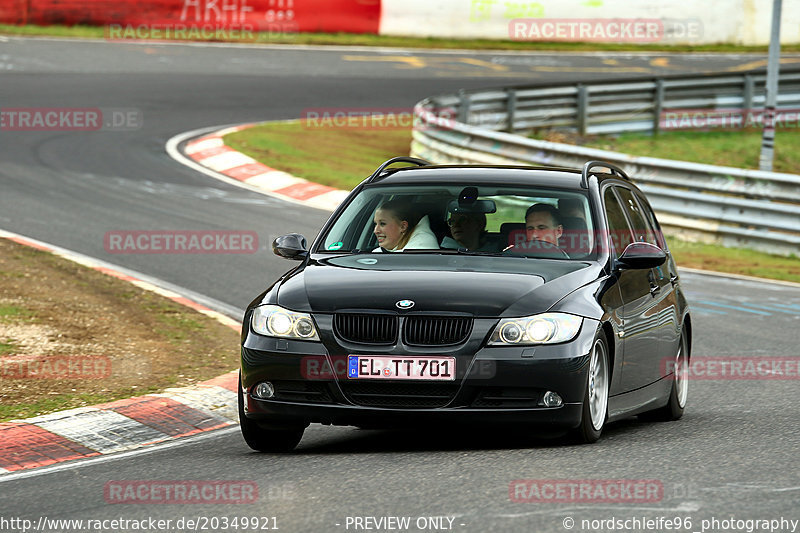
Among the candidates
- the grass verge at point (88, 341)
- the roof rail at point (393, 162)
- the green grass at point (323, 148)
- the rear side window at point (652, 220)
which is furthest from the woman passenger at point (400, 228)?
the green grass at point (323, 148)

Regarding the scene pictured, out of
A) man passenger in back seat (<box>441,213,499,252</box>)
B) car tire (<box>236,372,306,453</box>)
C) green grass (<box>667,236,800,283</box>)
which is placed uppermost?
man passenger in back seat (<box>441,213,499,252</box>)

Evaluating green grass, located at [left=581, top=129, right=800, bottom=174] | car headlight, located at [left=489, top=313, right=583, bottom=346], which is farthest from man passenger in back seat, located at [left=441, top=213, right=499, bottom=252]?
green grass, located at [left=581, top=129, right=800, bottom=174]

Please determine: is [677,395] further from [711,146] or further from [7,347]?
[711,146]

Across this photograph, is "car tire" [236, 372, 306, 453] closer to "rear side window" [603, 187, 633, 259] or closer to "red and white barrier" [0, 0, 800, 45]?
"rear side window" [603, 187, 633, 259]

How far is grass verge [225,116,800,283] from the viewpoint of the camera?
1786 cm

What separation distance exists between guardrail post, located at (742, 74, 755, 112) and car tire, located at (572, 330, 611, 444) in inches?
938

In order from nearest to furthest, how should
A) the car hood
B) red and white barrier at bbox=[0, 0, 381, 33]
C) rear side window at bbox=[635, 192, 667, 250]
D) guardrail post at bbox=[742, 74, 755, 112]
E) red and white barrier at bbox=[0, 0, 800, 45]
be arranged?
the car hood
rear side window at bbox=[635, 192, 667, 250]
guardrail post at bbox=[742, 74, 755, 112]
red and white barrier at bbox=[0, 0, 381, 33]
red and white barrier at bbox=[0, 0, 800, 45]

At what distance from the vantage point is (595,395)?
731 cm

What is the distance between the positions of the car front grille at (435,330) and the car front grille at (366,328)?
0.08m

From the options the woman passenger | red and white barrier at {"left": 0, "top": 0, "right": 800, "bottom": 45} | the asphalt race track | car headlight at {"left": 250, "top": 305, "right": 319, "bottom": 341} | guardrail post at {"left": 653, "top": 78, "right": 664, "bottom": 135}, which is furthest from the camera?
red and white barrier at {"left": 0, "top": 0, "right": 800, "bottom": 45}

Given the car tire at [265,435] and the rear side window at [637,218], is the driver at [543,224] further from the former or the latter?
the car tire at [265,435]

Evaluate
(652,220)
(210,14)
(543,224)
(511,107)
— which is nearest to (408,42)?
(210,14)

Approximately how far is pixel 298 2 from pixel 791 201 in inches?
921

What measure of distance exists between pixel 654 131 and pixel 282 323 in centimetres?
2265
